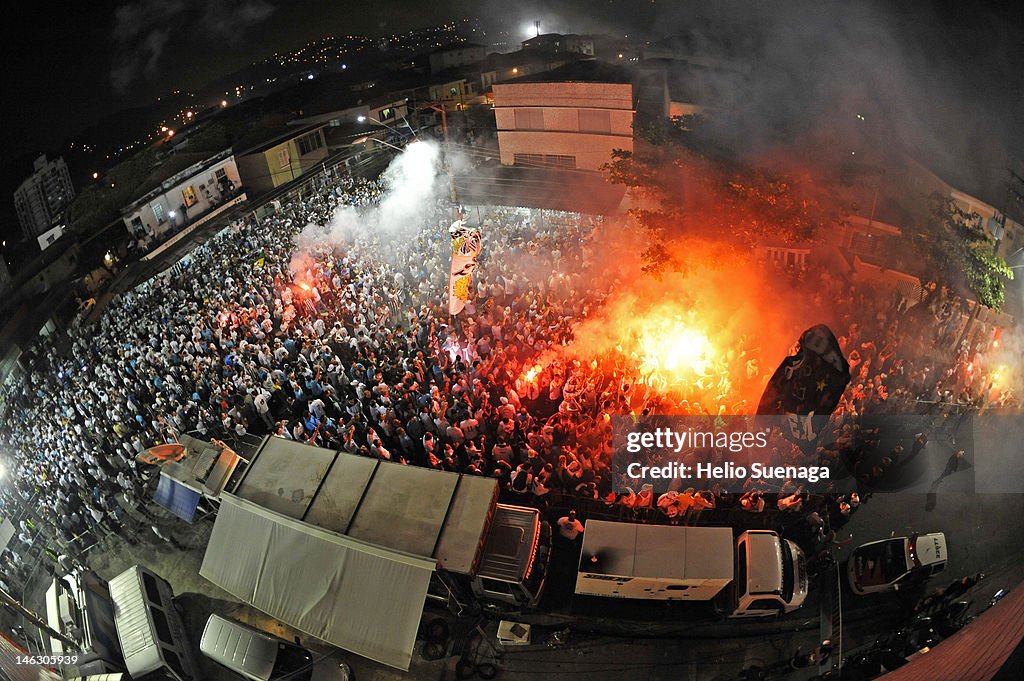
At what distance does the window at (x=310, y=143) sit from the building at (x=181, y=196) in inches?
59.2

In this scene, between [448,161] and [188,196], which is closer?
[188,196]

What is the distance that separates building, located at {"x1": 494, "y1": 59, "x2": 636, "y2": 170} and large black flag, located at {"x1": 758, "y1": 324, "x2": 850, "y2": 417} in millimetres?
4445

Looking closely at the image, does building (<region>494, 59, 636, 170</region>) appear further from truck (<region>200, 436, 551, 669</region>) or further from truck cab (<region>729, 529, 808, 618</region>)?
truck cab (<region>729, 529, 808, 618</region>)

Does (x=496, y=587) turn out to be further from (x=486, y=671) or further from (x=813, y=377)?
(x=813, y=377)

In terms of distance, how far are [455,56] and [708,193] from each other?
5971mm

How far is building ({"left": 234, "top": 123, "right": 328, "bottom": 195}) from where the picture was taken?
1079 centimetres

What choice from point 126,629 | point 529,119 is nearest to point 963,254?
point 529,119

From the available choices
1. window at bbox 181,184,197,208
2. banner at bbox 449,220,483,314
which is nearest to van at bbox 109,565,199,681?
banner at bbox 449,220,483,314

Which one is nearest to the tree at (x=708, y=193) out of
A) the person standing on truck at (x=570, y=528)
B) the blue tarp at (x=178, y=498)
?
the person standing on truck at (x=570, y=528)

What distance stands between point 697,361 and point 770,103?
170 inches

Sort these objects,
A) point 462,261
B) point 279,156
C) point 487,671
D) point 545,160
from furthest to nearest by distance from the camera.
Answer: point 279,156
point 462,261
point 545,160
point 487,671

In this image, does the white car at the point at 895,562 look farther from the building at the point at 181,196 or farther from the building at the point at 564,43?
the building at the point at 181,196

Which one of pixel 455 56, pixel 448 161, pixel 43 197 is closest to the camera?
pixel 43 197

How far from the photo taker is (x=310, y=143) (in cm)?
1107
